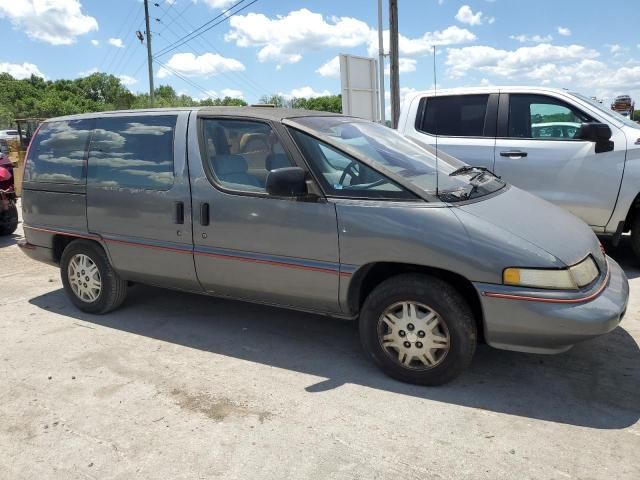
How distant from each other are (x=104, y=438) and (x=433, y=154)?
2.88 m

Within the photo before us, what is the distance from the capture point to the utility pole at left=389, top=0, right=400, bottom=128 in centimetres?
1224

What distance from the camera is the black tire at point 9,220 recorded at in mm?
8164

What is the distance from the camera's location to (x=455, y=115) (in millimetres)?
6203

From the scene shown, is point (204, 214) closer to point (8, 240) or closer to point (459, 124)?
point (459, 124)

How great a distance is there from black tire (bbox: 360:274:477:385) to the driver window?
21.4 inches

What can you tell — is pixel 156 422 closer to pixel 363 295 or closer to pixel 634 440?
pixel 363 295

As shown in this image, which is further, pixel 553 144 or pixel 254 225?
pixel 553 144

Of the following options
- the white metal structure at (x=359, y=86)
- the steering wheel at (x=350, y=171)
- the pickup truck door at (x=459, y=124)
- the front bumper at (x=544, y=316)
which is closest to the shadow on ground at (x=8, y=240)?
the pickup truck door at (x=459, y=124)

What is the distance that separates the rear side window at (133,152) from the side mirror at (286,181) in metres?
1.03

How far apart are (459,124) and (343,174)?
3141 mm

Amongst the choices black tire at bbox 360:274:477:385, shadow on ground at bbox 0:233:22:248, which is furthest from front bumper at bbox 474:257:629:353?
shadow on ground at bbox 0:233:22:248

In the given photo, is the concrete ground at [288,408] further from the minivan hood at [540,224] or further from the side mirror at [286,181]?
the side mirror at [286,181]

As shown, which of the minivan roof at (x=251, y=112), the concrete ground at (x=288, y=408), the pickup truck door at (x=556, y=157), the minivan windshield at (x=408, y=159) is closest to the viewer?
the concrete ground at (x=288, y=408)

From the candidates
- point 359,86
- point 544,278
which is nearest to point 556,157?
point 544,278
